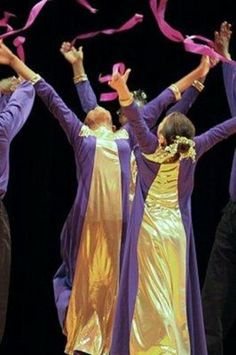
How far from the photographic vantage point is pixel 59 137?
5184 millimetres

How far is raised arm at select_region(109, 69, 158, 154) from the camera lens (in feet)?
11.3

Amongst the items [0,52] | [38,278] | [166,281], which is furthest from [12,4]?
[166,281]

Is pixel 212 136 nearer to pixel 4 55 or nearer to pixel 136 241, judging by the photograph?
pixel 136 241

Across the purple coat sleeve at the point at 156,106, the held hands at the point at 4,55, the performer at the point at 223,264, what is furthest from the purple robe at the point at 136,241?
the held hands at the point at 4,55

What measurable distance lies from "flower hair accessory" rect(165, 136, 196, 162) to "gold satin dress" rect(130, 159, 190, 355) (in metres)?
0.06

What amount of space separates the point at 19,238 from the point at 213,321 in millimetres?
1380

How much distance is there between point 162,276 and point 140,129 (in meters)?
0.66

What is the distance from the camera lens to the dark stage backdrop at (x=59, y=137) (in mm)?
4941

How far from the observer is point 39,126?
502 cm

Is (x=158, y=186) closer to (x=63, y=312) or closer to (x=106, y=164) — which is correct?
(x=106, y=164)

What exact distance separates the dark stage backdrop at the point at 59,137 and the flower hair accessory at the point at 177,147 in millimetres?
1475

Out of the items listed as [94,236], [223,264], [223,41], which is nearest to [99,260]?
[94,236]

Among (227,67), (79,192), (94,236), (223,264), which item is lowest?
(223,264)

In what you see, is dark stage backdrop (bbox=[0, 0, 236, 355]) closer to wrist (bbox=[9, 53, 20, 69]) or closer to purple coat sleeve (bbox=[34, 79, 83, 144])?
purple coat sleeve (bbox=[34, 79, 83, 144])
